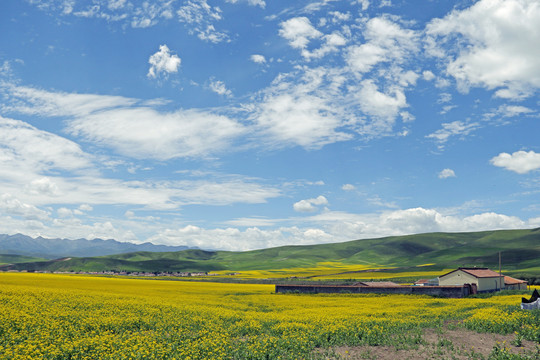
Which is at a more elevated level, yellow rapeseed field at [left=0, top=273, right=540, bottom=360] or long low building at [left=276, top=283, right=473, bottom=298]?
yellow rapeseed field at [left=0, top=273, right=540, bottom=360]

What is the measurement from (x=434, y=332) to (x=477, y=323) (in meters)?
4.43

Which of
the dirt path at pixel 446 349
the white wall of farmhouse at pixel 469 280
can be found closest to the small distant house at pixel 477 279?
the white wall of farmhouse at pixel 469 280

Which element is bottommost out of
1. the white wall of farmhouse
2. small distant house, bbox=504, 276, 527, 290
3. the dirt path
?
small distant house, bbox=504, 276, 527, 290

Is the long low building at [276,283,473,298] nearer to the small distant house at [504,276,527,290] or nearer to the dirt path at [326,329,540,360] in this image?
the small distant house at [504,276,527,290]

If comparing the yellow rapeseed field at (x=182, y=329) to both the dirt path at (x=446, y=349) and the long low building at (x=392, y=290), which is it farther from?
the long low building at (x=392, y=290)

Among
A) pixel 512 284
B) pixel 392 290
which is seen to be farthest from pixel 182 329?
pixel 512 284

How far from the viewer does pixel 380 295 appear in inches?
2625

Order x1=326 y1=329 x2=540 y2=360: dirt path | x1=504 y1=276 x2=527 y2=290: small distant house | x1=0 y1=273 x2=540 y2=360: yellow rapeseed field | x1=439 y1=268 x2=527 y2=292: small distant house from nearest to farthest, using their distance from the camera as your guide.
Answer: x1=0 y1=273 x2=540 y2=360: yellow rapeseed field → x1=326 y1=329 x2=540 y2=360: dirt path → x1=439 y1=268 x2=527 y2=292: small distant house → x1=504 y1=276 x2=527 y2=290: small distant house

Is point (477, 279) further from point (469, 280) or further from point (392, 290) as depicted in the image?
point (392, 290)

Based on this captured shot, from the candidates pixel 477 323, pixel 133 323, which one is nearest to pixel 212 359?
pixel 133 323

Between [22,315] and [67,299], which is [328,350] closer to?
[22,315]

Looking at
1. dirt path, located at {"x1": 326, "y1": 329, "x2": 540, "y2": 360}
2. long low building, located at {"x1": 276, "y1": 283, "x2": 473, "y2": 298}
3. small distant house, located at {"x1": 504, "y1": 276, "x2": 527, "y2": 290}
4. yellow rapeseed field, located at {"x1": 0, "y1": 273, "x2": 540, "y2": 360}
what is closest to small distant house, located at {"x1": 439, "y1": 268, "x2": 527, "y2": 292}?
small distant house, located at {"x1": 504, "y1": 276, "x2": 527, "y2": 290}

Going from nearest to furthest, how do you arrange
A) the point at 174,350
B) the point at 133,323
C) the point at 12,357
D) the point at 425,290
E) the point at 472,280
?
the point at 12,357
the point at 174,350
the point at 133,323
the point at 425,290
the point at 472,280

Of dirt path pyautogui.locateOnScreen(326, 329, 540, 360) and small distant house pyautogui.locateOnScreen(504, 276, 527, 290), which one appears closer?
dirt path pyautogui.locateOnScreen(326, 329, 540, 360)
